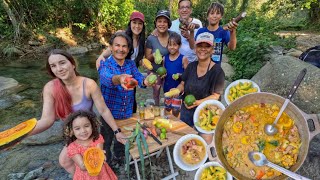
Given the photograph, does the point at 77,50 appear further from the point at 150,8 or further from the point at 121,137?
the point at 121,137

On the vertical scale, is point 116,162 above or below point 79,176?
below

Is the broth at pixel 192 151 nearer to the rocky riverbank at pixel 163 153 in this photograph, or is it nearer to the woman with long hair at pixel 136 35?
the rocky riverbank at pixel 163 153

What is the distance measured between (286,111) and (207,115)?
2.74 ft

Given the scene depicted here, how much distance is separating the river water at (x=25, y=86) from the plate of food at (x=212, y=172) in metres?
4.99

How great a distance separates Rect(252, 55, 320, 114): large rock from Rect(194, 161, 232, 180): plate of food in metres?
2.28

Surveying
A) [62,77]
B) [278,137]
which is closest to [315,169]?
[278,137]

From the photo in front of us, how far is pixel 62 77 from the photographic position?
2.38 metres

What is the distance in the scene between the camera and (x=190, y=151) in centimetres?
243

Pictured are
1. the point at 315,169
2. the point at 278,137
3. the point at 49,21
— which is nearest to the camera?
the point at 278,137

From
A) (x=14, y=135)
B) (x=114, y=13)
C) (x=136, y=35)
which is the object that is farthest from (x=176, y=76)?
(x=114, y=13)

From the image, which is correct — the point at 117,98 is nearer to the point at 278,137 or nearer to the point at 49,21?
the point at 278,137

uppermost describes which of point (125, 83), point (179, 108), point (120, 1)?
point (120, 1)

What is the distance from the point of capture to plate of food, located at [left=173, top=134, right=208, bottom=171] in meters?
2.38

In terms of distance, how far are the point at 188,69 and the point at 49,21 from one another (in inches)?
574
